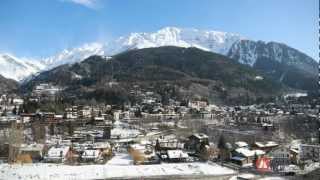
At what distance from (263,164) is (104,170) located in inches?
502

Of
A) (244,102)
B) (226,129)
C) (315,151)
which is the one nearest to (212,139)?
(226,129)

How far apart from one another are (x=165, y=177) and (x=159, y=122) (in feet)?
126

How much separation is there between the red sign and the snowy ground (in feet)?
8.35

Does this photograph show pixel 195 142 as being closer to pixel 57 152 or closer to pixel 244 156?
pixel 244 156

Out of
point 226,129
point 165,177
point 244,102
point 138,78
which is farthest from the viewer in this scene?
point 138,78

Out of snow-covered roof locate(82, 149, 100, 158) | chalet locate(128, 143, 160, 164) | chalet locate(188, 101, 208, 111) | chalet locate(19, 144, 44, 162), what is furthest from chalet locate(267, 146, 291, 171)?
chalet locate(188, 101, 208, 111)

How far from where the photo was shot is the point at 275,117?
264ft

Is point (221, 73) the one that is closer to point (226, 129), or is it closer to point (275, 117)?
point (275, 117)

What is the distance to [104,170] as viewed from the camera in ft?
117

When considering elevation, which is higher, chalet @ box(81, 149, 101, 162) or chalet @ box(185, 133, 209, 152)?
chalet @ box(185, 133, 209, 152)

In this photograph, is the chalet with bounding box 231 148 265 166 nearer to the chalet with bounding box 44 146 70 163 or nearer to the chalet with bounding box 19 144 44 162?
the chalet with bounding box 44 146 70 163

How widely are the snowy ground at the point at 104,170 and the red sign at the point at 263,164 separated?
2545 millimetres

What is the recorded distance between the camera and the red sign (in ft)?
120

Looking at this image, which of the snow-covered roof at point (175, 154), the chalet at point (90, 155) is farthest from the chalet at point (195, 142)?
the chalet at point (90, 155)
